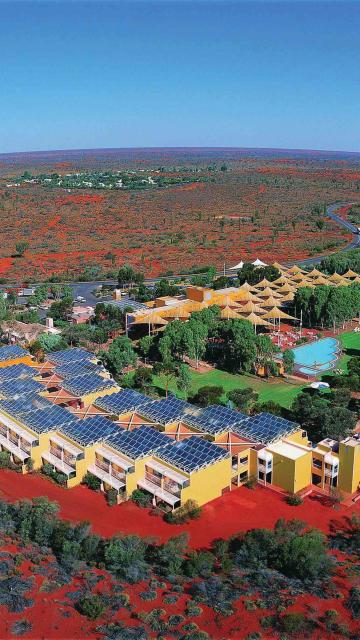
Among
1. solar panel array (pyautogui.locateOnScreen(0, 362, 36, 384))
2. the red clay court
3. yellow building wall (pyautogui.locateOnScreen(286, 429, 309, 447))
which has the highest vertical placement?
solar panel array (pyautogui.locateOnScreen(0, 362, 36, 384))

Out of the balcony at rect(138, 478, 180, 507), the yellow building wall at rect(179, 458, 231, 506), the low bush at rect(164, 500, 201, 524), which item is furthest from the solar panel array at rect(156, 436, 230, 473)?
the low bush at rect(164, 500, 201, 524)

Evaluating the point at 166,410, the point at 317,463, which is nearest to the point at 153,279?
the point at 166,410

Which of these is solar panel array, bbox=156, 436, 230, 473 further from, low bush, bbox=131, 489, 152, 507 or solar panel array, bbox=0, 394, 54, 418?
solar panel array, bbox=0, 394, 54, 418

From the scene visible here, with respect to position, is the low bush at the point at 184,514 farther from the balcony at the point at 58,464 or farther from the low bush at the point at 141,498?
the balcony at the point at 58,464

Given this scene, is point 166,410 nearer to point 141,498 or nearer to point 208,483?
point 208,483

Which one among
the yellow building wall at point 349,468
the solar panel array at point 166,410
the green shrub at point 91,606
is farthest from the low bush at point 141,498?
the yellow building wall at point 349,468

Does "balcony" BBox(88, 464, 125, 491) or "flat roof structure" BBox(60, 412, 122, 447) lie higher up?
"flat roof structure" BBox(60, 412, 122, 447)
